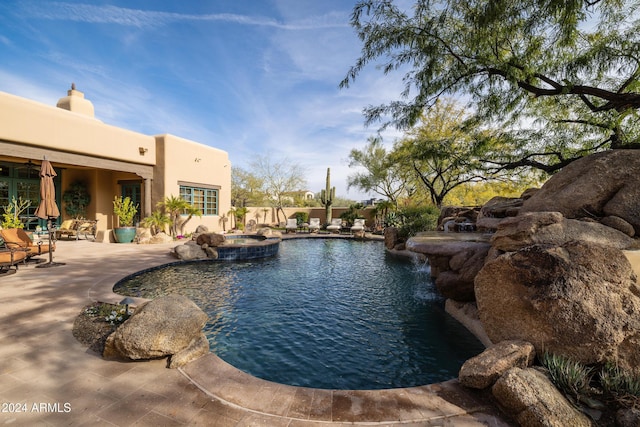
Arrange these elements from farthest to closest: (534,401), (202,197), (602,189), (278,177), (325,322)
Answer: (278,177) → (202,197) → (325,322) → (602,189) → (534,401)

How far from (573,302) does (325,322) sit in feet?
10.5

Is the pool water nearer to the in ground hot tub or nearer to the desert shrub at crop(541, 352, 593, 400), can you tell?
the in ground hot tub

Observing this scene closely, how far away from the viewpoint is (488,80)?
5.46m

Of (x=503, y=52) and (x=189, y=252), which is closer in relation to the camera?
(x=503, y=52)

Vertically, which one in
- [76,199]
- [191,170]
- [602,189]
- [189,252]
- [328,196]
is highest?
[191,170]

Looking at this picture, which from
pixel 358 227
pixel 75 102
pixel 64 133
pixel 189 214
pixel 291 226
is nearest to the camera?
pixel 64 133

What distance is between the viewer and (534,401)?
6.59 feet

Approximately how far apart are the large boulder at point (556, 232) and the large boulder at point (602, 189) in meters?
0.52

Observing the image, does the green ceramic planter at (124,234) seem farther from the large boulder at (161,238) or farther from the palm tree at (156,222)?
the large boulder at (161,238)

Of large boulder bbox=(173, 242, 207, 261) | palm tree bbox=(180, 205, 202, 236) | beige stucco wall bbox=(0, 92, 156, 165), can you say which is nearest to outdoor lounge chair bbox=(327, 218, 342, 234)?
palm tree bbox=(180, 205, 202, 236)

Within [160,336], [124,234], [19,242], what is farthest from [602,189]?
[124,234]

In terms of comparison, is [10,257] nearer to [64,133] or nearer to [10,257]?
[10,257]

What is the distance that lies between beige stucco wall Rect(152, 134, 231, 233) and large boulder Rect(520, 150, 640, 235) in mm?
13734

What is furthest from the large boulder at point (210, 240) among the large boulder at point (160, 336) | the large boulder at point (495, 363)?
the large boulder at point (495, 363)
